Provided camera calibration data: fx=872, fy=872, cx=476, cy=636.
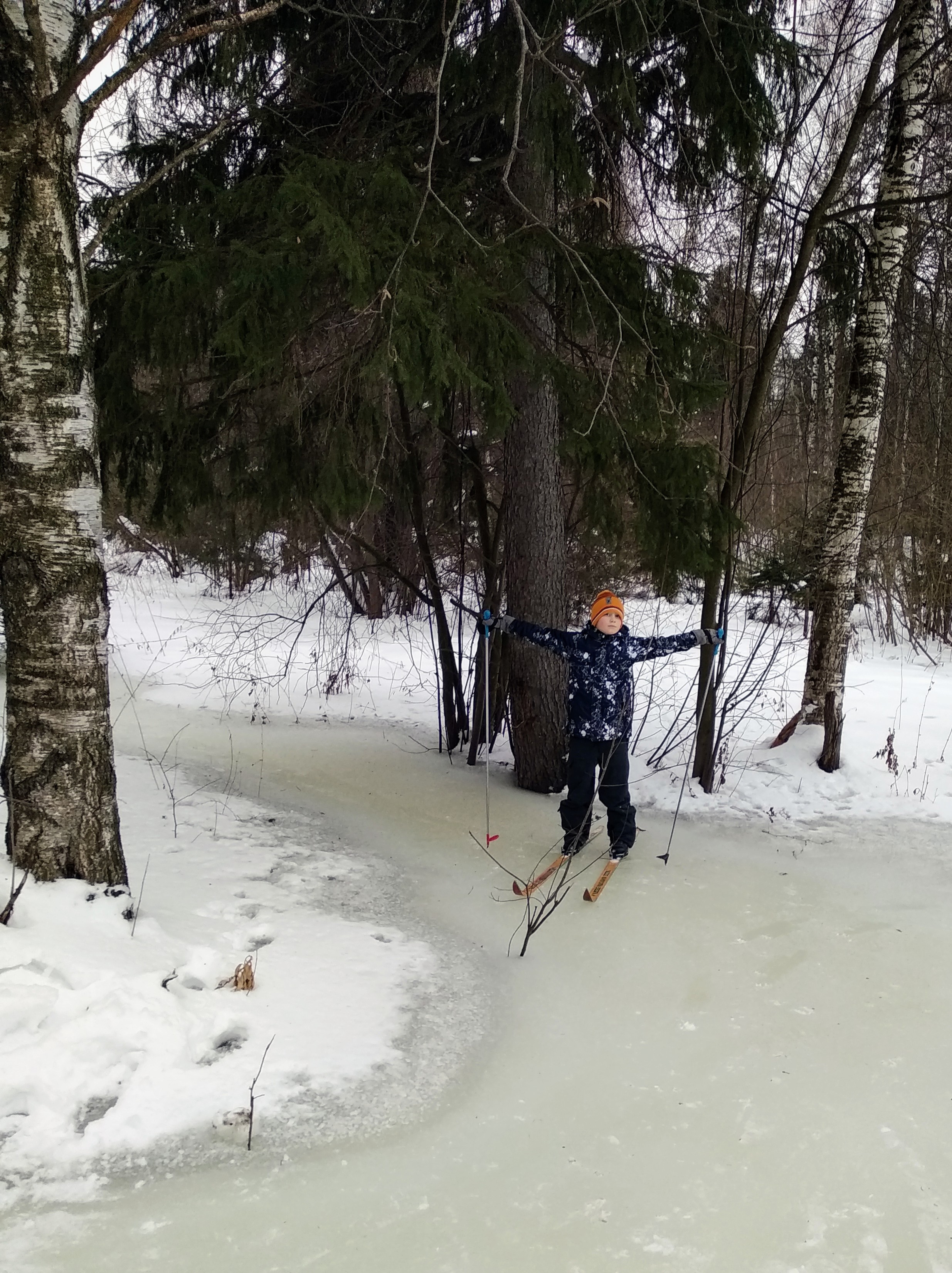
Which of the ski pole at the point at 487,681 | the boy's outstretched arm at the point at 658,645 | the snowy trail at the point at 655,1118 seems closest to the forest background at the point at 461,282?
the boy's outstretched arm at the point at 658,645

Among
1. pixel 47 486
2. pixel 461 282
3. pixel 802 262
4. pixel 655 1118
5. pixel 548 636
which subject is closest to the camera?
pixel 655 1118

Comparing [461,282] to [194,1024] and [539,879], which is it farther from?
[194,1024]

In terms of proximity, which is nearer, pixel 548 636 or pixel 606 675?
pixel 606 675

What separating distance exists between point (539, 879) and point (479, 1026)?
138cm

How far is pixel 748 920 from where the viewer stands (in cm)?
451

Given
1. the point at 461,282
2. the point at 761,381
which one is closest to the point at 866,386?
the point at 761,381

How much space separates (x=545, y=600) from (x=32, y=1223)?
4.65 m

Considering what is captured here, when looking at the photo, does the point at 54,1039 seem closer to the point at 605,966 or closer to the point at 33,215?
the point at 605,966

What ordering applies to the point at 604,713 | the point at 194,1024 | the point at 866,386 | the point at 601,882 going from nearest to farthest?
the point at 194,1024
the point at 601,882
the point at 604,713
the point at 866,386

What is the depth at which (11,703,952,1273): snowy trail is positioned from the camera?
2484 mm

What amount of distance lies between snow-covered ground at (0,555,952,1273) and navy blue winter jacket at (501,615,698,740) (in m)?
0.85

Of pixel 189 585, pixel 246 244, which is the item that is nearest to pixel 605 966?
pixel 246 244

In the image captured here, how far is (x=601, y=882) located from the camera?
4828mm

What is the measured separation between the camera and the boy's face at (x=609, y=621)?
529 centimetres
